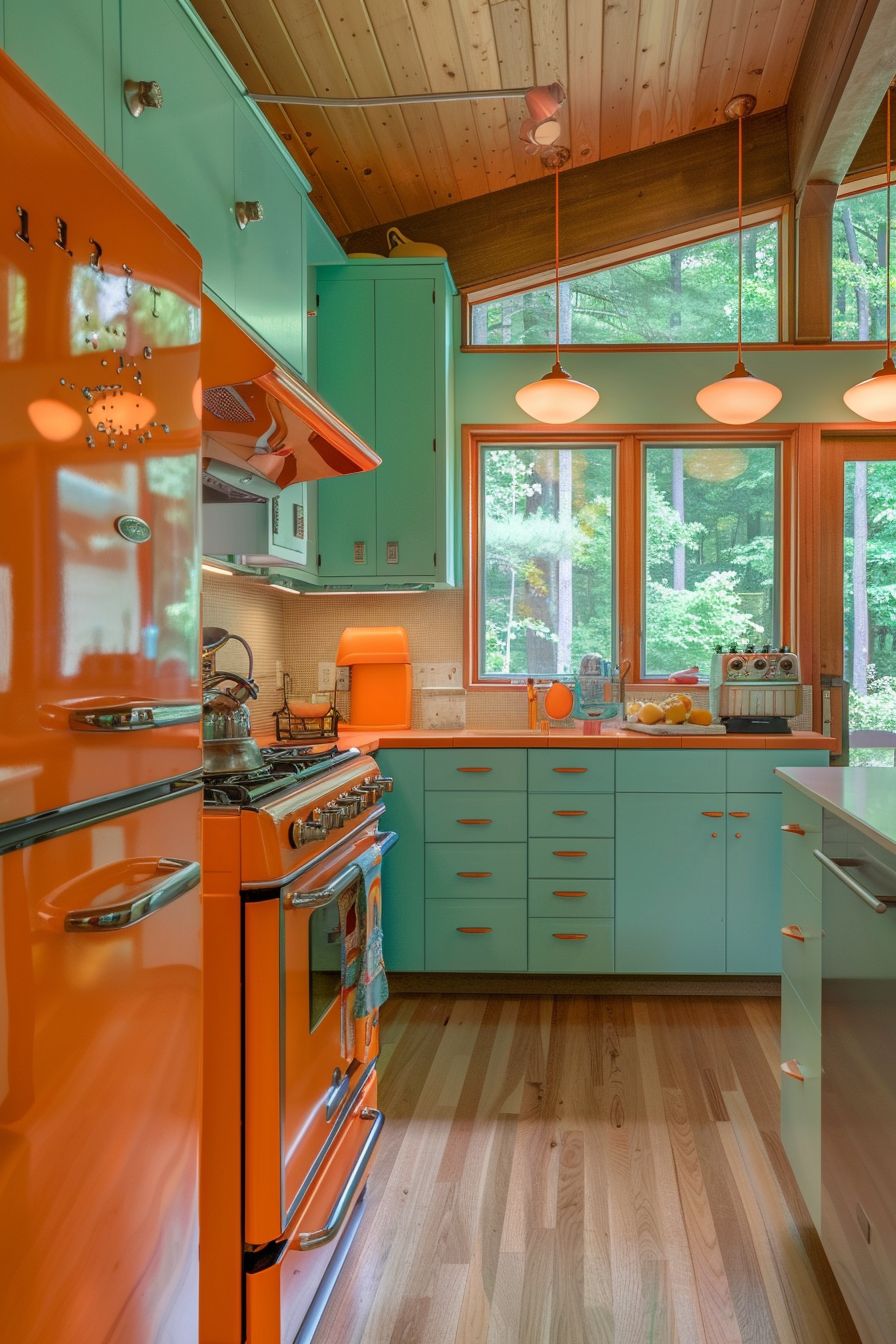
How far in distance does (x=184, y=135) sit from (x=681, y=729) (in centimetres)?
249

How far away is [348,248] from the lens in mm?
3879

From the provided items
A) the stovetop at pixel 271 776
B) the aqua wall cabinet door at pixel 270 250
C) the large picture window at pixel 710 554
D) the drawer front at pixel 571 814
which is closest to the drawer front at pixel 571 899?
the drawer front at pixel 571 814

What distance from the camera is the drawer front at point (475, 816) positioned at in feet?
11.0

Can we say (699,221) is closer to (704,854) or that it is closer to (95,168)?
(704,854)

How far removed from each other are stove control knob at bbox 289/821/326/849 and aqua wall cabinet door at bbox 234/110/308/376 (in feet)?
4.61

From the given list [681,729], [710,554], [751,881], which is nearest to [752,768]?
[681,729]

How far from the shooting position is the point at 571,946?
3.32 metres

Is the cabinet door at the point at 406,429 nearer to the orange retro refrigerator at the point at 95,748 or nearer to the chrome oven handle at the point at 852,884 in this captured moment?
the chrome oven handle at the point at 852,884

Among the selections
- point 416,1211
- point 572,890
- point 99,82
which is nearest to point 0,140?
point 99,82

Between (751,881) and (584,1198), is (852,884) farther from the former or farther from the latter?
(751,881)

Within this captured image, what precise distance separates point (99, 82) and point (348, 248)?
2.45 metres

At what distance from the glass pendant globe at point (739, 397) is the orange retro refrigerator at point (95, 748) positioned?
100 inches

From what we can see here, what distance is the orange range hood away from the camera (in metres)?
1.49

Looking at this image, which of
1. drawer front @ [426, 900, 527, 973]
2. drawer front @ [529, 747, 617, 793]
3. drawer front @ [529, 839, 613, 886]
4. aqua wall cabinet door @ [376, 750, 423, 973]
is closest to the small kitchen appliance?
drawer front @ [529, 747, 617, 793]
